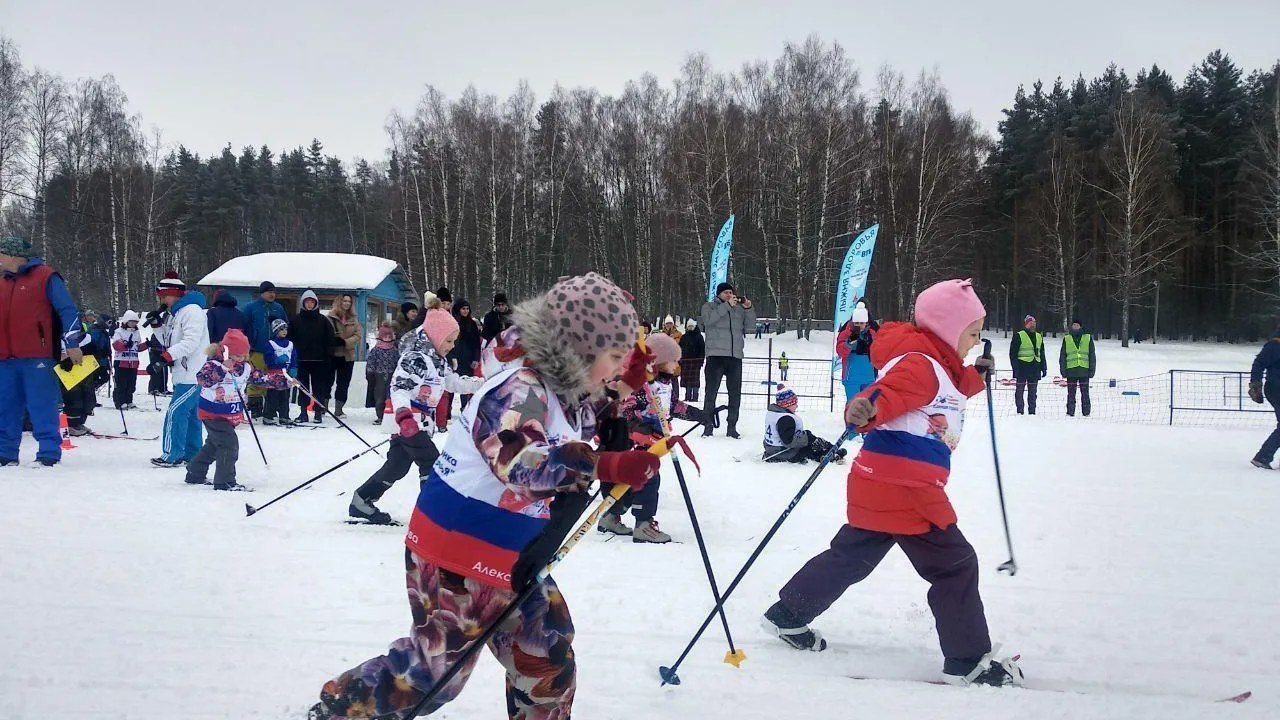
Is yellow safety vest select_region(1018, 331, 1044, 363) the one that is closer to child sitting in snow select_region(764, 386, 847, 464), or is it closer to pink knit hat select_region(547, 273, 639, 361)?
child sitting in snow select_region(764, 386, 847, 464)

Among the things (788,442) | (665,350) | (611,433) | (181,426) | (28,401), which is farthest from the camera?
(788,442)

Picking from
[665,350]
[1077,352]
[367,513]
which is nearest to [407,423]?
[367,513]

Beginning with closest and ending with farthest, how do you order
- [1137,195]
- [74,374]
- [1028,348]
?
→ [74,374]
[1028,348]
[1137,195]

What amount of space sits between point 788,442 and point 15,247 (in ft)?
24.3

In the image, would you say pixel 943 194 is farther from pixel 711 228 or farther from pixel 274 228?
pixel 274 228

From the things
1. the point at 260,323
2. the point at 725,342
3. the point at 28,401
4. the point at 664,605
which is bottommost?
the point at 664,605

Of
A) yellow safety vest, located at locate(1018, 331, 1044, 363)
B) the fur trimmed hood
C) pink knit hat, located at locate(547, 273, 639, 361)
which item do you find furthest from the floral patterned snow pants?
yellow safety vest, located at locate(1018, 331, 1044, 363)

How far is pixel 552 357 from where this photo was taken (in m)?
1.97

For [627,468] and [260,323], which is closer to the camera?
[627,468]

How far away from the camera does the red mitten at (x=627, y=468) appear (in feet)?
5.79

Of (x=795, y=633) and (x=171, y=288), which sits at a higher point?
(x=171, y=288)

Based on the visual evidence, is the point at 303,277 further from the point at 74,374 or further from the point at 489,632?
the point at 489,632

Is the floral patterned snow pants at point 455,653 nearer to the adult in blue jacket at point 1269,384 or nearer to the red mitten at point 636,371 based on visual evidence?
the red mitten at point 636,371

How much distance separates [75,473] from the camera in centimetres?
679
